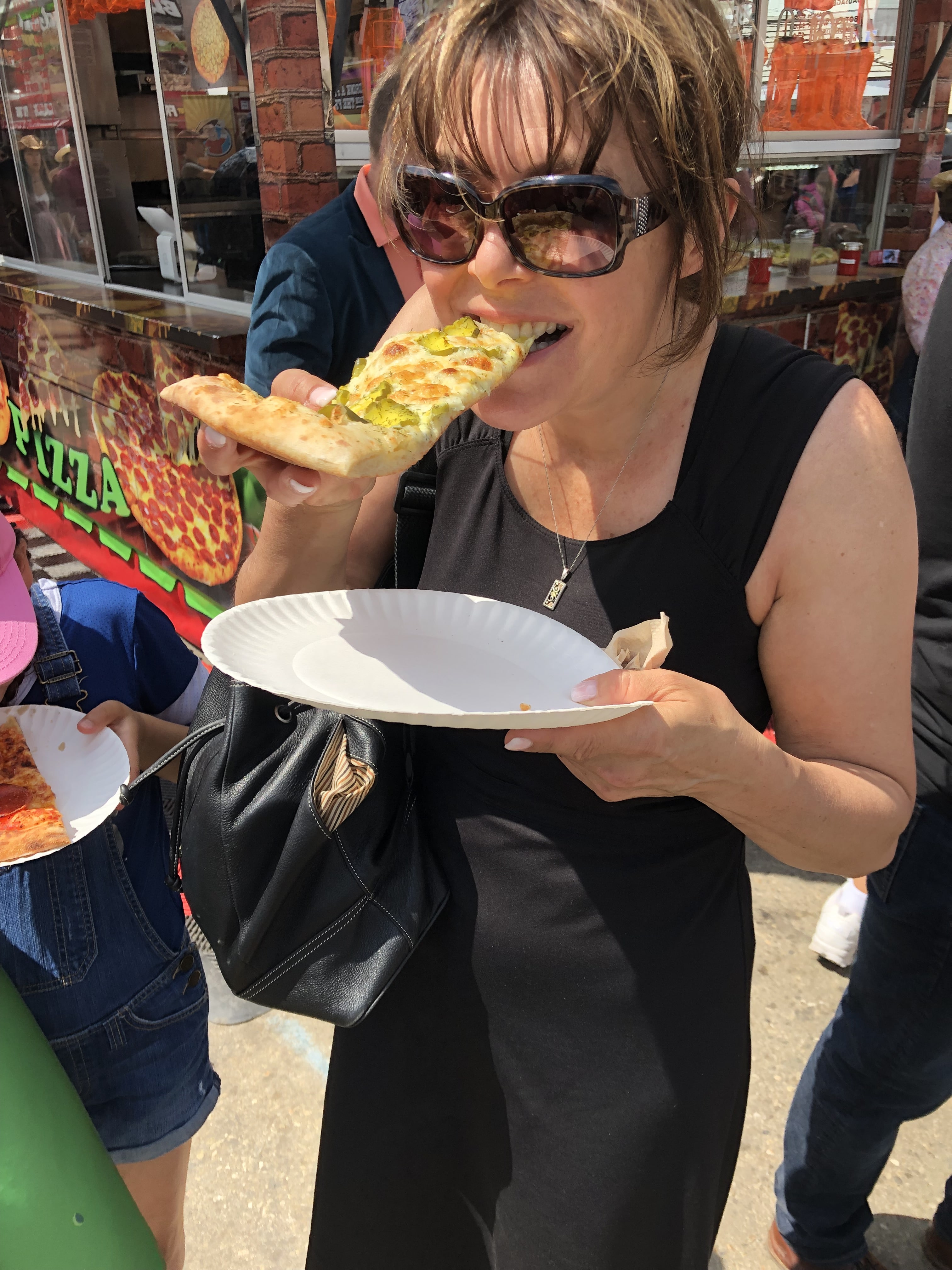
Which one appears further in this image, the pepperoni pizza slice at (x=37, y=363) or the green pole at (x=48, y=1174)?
the pepperoni pizza slice at (x=37, y=363)

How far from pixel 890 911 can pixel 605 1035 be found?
0.94 m

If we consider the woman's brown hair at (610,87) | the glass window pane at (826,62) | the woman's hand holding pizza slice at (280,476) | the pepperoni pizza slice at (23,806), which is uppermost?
the glass window pane at (826,62)

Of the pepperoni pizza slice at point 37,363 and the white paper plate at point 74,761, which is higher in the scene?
the white paper plate at point 74,761

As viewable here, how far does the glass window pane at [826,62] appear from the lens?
5.09 metres

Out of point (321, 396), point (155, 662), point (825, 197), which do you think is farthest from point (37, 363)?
point (321, 396)

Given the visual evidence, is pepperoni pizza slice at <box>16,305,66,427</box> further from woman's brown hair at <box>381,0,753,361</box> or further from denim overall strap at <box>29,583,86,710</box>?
woman's brown hair at <box>381,0,753,361</box>

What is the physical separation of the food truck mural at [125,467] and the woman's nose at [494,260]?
338cm

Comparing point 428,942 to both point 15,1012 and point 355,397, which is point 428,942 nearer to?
point 15,1012

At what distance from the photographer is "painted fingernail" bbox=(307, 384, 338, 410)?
1.44m

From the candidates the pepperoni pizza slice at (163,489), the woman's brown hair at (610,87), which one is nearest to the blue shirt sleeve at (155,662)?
the woman's brown hair at (610,87)

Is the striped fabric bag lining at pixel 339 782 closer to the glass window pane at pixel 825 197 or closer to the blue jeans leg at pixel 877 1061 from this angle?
the blue jeans leg at pixel 877 1061

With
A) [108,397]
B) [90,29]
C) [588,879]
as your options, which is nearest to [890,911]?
[588,879]

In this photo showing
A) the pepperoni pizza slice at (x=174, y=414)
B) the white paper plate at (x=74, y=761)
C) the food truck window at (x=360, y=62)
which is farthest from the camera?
the pepperoni pizza slice at (x=174, y=414)

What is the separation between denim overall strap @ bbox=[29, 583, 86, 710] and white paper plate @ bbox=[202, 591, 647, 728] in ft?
A: 2.44
